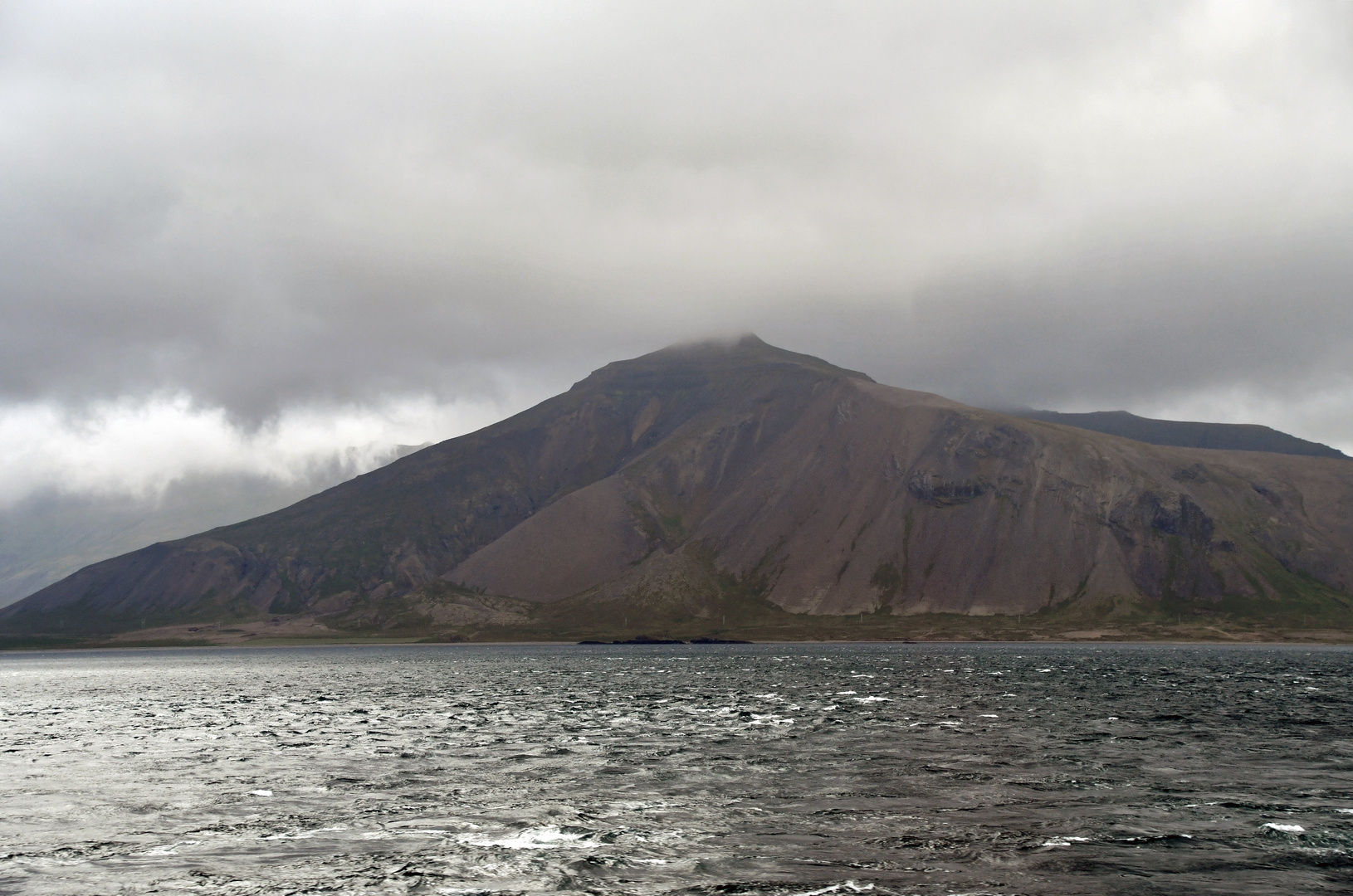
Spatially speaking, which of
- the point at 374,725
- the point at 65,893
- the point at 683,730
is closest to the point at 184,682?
the point at 374,725

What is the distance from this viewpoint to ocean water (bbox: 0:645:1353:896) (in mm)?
38562

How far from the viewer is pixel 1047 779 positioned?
2251 inches

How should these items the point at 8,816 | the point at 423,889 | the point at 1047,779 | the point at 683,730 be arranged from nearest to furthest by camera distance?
→ 1. the point at 423,889
2. the point at 8,816
3. the point at 1047,779
4. the point at 683,730

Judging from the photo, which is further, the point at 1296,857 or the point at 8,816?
the point at 8,816

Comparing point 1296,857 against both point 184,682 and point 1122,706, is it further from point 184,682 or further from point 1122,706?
point 184,682

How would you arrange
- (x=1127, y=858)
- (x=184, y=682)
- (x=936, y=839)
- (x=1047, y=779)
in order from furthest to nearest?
(x=184, y=682), (x=1047, y=779), (x=936, y=839), (x=1127, y=858)

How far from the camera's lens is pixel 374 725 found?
95562 mm

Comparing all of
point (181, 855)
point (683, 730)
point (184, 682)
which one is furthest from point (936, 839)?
point (184, 682)

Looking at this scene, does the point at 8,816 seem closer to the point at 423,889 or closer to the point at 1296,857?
the point at 423,889

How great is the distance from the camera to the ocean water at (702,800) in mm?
38562

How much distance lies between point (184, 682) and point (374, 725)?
12013 centimetres

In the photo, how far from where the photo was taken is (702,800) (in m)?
53.4

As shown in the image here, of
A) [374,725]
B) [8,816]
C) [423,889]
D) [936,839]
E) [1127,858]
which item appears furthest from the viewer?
[374,725]

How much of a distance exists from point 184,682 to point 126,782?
478ft
